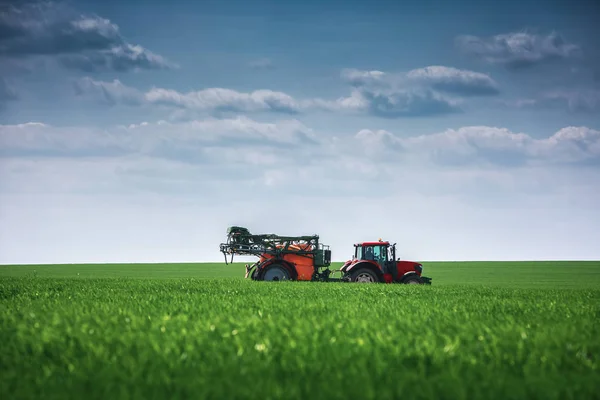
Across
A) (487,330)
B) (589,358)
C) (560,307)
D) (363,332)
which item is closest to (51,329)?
(363,332)

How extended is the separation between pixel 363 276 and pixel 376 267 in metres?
0.85

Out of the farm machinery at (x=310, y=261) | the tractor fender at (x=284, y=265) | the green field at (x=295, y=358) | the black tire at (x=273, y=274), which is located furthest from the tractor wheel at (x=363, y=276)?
the green field at (x=295, y=358)

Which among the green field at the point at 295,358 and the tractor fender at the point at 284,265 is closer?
the green field at the point at 295,358

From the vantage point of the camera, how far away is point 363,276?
110ft

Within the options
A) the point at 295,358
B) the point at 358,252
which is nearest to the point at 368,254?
the point at 358,252

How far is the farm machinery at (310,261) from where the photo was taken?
33625mm

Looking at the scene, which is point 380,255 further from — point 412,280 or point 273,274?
point 273,274

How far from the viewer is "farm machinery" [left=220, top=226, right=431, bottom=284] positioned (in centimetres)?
3362

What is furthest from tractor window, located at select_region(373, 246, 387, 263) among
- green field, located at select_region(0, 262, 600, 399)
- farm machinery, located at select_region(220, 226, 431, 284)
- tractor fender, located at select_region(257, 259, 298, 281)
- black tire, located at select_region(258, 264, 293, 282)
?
green field, located at select_region(0, 262, 600, 399)

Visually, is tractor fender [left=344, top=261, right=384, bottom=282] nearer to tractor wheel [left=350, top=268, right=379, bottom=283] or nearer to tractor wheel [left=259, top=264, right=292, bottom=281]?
tractor wheel [left=350, top=268, right=379, bottom=283]

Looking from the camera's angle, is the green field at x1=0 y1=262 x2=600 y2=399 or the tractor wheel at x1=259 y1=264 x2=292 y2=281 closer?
the green field at x1=0 y1=262 x2=600 y2=399

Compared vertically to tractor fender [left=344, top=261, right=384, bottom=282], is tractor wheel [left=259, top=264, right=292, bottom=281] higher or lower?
lower

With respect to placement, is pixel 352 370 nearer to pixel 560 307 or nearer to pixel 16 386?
pixel 16 386

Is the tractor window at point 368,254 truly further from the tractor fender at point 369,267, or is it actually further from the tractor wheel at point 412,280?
the tractor wheel at point 412,280
